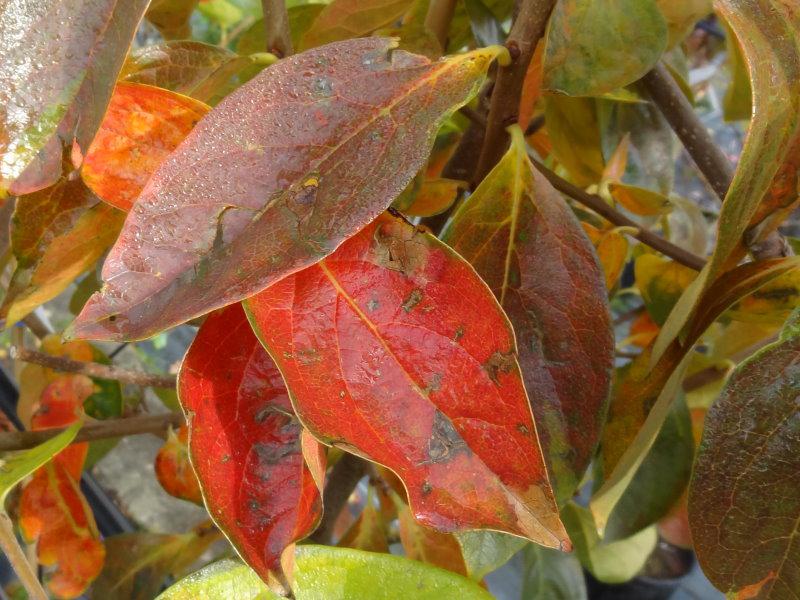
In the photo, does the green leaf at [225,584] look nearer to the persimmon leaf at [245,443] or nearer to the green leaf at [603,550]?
the persimmon leaf at [245,443]

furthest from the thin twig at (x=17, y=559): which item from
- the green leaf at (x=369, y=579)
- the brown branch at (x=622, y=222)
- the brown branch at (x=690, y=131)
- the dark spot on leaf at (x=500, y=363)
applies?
the brown branch at (x=690, y=131)

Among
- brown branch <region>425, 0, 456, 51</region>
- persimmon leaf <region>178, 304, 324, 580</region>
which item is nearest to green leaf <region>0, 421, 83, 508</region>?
persimmon leaf <region>178, 304, 324, 580</region>

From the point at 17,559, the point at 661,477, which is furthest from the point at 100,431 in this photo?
the point at 661,477

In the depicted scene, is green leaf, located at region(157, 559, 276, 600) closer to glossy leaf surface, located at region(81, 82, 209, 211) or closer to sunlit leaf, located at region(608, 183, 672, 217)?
glossy leaf surface, located at region(81, 82, 209, 211)

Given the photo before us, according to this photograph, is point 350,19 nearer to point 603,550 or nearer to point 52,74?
point 52,74

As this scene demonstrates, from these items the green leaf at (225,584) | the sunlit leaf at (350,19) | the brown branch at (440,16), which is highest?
the sunlit leaf at (350,19)

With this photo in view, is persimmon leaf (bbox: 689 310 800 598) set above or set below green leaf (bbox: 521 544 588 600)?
above
